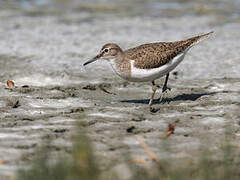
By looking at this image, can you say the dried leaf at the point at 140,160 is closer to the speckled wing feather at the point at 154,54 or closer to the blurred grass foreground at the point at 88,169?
the blurred grass foreground at the point at 88,169

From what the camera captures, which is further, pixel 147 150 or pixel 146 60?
pixel 146 60

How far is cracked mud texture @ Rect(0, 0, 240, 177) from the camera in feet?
18.4

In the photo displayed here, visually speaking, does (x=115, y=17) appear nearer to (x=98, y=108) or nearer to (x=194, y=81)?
(x=194, y=81)

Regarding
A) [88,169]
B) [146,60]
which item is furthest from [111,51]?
[88,169]

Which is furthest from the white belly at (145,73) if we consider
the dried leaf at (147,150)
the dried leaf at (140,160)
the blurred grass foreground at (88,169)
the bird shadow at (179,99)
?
the blurred grass foreground at (88,169)

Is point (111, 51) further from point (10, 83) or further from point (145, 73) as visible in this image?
point (10, 83)

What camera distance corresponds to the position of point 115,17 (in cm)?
1559

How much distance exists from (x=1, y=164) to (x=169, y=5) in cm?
1307

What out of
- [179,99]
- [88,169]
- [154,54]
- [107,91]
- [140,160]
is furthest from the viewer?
[107,91]

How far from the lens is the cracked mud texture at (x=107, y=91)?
18.4ft

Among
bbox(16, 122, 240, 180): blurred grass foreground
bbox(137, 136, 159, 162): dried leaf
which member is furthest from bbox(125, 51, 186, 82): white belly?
bbox(16, 122, 240, 180): blurred grass foreground

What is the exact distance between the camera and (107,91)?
8.40 metres

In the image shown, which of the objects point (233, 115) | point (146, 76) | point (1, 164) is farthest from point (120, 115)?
point (1, 164)

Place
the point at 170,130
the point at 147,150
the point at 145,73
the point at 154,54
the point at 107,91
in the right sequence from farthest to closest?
the point at 107,91 → the point at 154,54 → the point at 145,73 → the point at 170,130 → the point at 147,150
